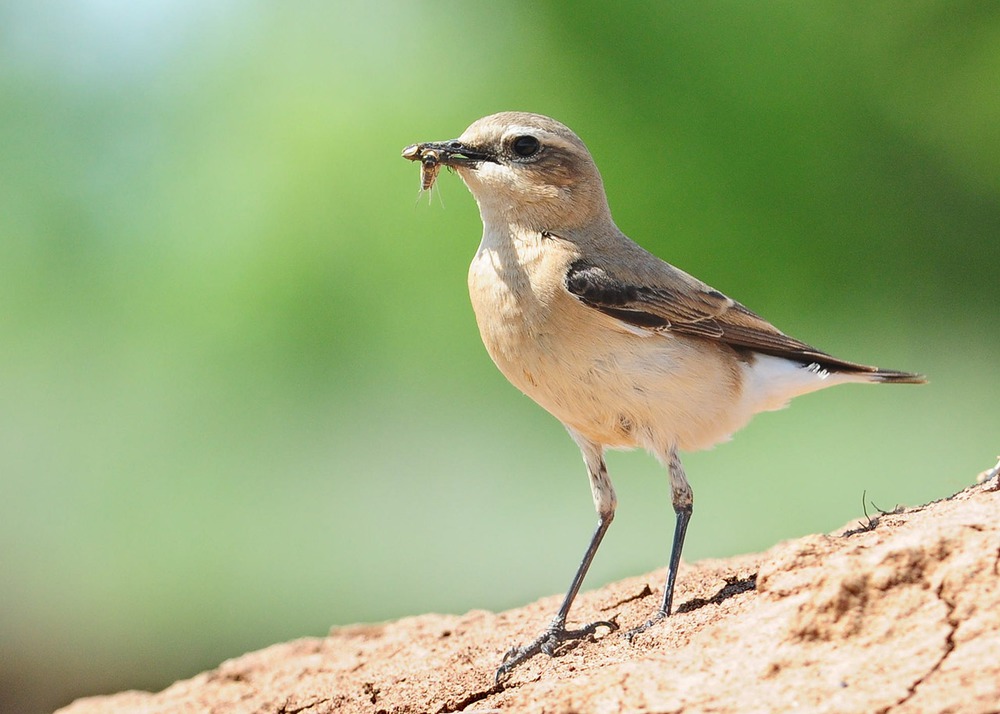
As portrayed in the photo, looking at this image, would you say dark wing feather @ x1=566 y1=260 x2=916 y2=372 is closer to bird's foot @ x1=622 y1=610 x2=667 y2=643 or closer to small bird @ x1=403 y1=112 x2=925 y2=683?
small bird @ x1=403 y1=112 x2=925 y2=683

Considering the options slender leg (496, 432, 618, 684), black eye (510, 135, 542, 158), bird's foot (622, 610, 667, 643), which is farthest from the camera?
black eye (510, 135, 542, 158)

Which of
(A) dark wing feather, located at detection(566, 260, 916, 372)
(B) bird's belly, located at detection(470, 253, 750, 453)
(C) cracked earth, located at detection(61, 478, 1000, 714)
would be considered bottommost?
(C) cracked earth, located at detection(61, 478, 1000, 714)

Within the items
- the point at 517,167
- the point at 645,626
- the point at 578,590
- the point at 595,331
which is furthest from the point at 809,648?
the point at 517,167

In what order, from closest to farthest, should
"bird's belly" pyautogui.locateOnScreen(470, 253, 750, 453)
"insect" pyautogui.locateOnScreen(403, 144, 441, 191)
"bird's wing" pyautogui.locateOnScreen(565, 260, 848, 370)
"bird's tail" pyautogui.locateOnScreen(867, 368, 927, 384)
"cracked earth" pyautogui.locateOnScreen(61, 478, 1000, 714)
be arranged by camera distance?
"cracked earth" pyautogui.locateOnScreen(61, 478, 1000, 714)
"bird's belly" pyautogui.locateOnScreen(470, 253, 750, 453)
"bird's wing" pyautogui.locateOnScreen(565, 260, 848, 370)
"insect" pyautogui.locateOnScreen(403, 144, 441, 191)
"bird's tail" pyautogui.locateOnScreen(867, 368, 927, 384)

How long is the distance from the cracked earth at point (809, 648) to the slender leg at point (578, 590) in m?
0.09

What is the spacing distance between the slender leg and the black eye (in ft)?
5.35

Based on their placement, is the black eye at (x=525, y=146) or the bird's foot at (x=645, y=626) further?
the black eye at (x=525, y=146)

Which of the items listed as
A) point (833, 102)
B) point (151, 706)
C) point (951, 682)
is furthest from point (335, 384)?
point (951, 682)

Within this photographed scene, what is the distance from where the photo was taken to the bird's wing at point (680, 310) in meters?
5.50

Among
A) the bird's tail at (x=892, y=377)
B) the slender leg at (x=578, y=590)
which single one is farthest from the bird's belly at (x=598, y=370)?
the bird's tail at (x=892, y=377)

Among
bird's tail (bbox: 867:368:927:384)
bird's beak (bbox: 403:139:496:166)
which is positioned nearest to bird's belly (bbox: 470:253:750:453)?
bird's beak (bbox: 403:139:496:166)

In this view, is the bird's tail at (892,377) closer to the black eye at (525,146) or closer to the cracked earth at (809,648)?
the cracked earth at (809,648)

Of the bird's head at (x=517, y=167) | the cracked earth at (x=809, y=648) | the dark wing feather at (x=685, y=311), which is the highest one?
the bird's head at (x=517, y=167)

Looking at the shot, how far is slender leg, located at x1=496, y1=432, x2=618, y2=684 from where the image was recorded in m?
5.03
